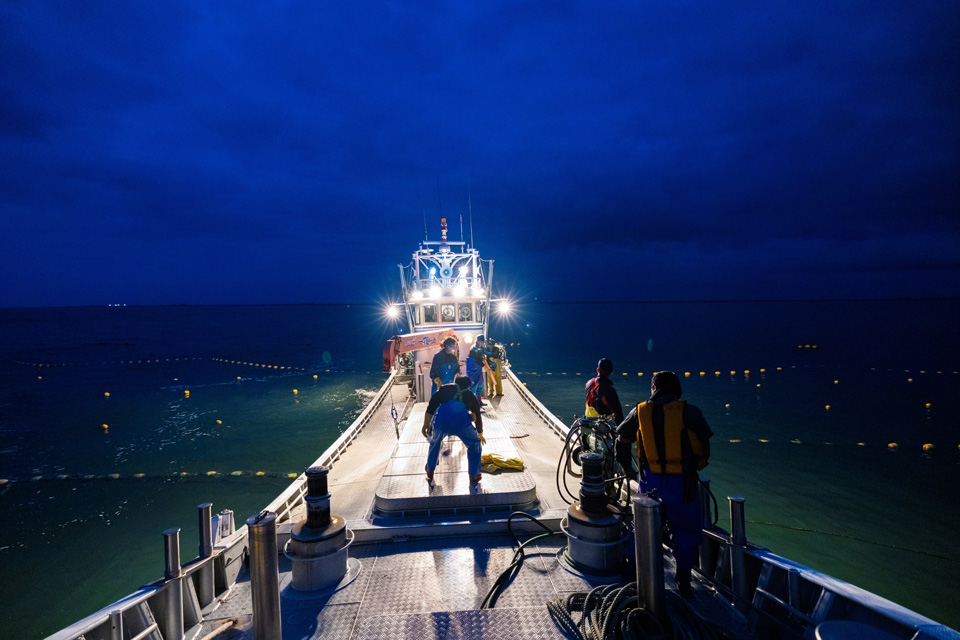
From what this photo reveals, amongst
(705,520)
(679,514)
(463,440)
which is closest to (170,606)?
(463,440)

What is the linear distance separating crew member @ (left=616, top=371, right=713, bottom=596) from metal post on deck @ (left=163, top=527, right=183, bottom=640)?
4.47 metres

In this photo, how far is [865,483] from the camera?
15.5m

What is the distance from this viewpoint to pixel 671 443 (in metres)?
3.95

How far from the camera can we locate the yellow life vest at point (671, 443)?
12.9ft

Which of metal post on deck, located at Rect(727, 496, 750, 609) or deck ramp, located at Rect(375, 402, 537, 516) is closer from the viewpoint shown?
metal post on deck, located at Rect(727, 496, 750, 609)

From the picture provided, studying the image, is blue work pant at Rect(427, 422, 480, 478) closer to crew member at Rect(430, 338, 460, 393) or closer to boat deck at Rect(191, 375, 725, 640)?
boat deck at Rect(191, 375, 725, 640)

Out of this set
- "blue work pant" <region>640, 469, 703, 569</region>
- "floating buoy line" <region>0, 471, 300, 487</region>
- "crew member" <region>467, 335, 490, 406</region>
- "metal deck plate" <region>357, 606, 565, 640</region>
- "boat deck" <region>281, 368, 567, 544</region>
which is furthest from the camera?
"floating buoy line" <region>0, 471, 300, 487</region>

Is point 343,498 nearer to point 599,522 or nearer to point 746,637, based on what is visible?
point 599,522

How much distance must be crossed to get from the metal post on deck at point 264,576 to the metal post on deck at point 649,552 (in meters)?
2.67

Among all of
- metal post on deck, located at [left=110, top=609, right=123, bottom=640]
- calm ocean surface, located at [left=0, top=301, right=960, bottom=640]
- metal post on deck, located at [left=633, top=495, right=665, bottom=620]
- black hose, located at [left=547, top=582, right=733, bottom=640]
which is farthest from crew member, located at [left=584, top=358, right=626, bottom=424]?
calm ocean surface, located at [left=0, top=301, right=960, bottom=640]

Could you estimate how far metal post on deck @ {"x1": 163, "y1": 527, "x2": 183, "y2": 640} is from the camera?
3861mm

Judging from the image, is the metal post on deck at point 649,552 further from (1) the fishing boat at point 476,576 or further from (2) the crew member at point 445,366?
(2) the crew member at point 445,366

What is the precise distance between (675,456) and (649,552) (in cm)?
111

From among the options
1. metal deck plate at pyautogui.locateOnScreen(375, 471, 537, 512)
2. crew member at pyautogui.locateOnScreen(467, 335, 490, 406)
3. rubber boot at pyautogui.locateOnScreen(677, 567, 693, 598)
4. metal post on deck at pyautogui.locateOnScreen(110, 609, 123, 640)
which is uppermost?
crew member at pyautogui.locateOnScreen(467, 335, 490, 406)
